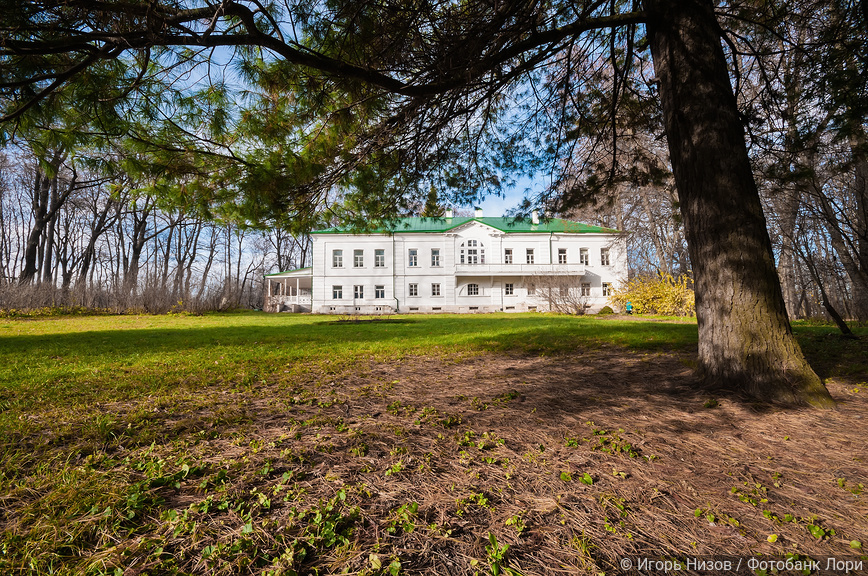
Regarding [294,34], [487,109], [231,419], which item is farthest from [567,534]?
[487,109]

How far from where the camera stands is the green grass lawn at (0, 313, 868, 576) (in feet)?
3.99

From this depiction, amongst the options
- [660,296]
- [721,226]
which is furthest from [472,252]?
[721,226]

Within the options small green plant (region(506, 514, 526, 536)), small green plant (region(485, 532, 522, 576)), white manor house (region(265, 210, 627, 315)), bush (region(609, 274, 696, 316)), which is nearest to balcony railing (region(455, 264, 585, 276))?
white manor house (region(265, 210, 627, 315))

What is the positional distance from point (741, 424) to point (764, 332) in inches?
33.4

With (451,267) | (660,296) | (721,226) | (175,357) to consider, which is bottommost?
(175,357)

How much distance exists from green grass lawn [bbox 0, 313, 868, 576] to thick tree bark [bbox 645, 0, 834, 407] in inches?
16.8

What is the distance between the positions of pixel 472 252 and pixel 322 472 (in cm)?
2576

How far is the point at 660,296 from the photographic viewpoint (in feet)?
50.6

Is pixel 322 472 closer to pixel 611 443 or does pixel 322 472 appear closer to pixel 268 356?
pixel 611 443

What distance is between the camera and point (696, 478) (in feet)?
5.61

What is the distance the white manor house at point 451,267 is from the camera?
25969 mm

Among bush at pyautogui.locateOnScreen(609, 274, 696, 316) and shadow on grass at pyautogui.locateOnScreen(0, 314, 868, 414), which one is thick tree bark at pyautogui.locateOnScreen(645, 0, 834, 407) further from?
bush at pyautogui.locateOnScreen(609, 274, 696, 316)

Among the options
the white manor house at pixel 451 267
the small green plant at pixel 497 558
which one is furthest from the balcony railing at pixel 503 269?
the small green plant at pixel 497 558

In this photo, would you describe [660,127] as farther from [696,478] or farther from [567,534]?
[567,534]
